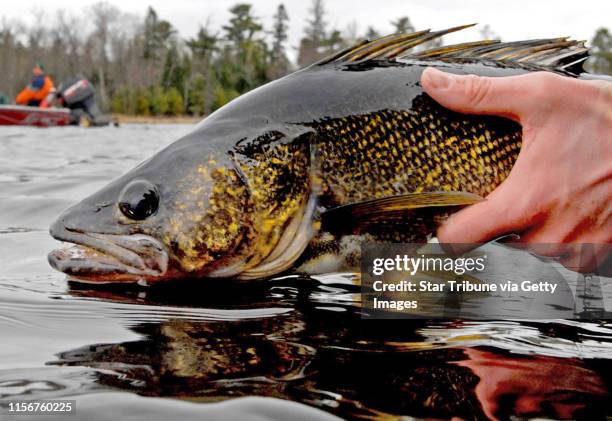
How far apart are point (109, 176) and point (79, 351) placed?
675 cm

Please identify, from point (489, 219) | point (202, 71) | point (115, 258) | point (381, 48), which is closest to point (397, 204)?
point (489, 219)

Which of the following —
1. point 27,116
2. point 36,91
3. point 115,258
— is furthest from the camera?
point 36,91

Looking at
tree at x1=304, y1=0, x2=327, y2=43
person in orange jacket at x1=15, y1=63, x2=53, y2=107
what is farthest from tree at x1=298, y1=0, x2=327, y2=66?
person in orange jacket at x1=15, y1=63, x2=53, y2=107

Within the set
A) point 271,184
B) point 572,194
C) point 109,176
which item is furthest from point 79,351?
point 109,176

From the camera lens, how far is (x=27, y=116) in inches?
1027

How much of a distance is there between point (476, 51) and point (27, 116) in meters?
25.5

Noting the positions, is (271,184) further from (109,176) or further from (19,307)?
(109,176)

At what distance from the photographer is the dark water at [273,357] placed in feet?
5.39

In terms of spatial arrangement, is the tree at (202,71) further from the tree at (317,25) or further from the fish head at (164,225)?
the fish head at (164,225)

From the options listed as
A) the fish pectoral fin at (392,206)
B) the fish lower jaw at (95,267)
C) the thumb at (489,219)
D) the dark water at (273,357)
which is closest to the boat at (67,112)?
the dark water at (273,357)

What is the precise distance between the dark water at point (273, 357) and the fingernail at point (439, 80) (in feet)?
3.20

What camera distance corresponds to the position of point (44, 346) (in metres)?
2.09

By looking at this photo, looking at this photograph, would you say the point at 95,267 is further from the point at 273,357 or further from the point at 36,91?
the point at 36,91

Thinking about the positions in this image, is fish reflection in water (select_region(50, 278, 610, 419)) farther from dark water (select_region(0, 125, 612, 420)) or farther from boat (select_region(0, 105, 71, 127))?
boat (select_region(0, 105, 71, 127))
